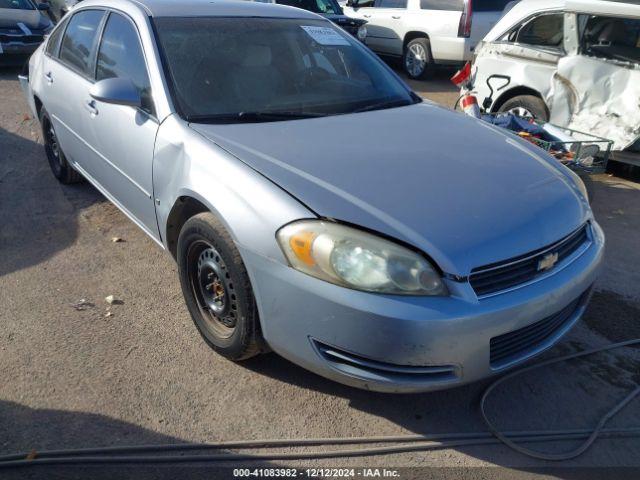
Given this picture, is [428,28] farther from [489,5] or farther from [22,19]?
[22,19]

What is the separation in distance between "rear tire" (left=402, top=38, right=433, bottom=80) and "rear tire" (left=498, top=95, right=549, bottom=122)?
474 centimetres

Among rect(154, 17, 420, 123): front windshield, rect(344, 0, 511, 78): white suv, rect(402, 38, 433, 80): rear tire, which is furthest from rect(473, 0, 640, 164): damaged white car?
rect(402, 38, 433, 80): rear tire

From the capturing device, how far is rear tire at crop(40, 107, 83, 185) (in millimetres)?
5098

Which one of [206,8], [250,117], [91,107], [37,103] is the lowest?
[37,103]

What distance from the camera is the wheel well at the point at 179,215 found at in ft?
9.80

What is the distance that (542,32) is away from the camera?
21.7ft

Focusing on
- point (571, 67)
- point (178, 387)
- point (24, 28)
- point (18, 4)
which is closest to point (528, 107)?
point (571, 67)

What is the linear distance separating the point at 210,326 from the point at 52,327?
0.95m

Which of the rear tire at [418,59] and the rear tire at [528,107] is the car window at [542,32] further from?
the rear tire at [418,59]

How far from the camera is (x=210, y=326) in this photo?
10.0 feet

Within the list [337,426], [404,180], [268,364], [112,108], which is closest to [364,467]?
[337,426]

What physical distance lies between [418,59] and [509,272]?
31.9 feet

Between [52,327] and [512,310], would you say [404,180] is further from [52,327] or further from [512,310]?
[52,327]

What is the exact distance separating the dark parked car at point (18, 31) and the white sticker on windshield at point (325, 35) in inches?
325
